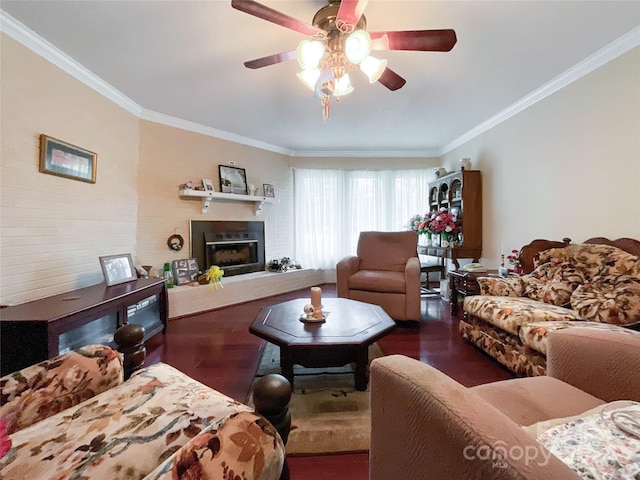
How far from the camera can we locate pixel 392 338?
2617 millimetres

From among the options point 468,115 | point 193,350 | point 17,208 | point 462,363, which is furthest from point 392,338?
point 17,208

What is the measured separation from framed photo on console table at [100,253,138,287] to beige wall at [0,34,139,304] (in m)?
0.27

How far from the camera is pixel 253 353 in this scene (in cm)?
232

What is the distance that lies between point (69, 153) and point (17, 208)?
2.01ft

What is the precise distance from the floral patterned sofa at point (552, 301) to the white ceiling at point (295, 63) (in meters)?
1.52

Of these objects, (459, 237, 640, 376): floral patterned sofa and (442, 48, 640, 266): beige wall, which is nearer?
(459, 237, 640, 376): floral patterned sofa

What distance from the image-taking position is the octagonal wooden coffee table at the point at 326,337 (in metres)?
1.59

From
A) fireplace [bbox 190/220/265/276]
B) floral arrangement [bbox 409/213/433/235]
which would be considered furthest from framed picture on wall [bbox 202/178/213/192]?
floral arrangement [bbox 409/213/433/235]

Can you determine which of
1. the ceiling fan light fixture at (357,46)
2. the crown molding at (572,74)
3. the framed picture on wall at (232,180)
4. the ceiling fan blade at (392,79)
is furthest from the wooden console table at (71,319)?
the crown molding at (572,74)

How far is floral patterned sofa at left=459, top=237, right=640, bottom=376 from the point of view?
5.57 feet

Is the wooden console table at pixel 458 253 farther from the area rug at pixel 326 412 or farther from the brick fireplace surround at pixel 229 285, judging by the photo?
the area rug at pixel 326 412

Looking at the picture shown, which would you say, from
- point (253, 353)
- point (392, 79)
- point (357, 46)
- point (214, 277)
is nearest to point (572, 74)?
point (392, 79)

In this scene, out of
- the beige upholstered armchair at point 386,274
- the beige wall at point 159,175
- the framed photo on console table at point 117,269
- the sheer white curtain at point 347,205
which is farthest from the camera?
the sheer white curtain at point 347,205

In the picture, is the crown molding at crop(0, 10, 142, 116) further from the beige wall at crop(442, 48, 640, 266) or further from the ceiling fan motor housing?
the beige wall at crop(442, 48, 640, 266)
